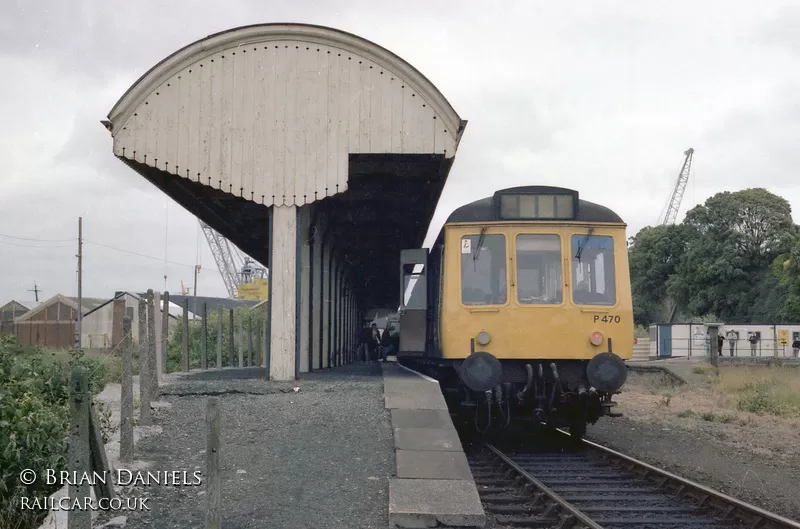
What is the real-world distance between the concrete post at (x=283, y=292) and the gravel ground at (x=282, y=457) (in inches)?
47.7

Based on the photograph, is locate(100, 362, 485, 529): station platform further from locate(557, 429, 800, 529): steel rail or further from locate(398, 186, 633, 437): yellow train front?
locate(557, 429, 800, 529): steel rail

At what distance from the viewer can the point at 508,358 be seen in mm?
10188

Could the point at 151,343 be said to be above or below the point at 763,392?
above

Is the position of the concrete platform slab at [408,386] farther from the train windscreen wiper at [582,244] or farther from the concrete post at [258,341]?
the concrete post at [258,341]

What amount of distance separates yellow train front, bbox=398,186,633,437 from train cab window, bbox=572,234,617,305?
1 cm

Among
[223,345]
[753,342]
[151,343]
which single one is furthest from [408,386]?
[753,342]

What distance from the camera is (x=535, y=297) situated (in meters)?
10.4

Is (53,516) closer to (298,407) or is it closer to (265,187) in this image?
(298,407)

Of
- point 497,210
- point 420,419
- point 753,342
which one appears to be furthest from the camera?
point 753,342

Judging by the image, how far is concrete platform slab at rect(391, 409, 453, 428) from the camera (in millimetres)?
8492

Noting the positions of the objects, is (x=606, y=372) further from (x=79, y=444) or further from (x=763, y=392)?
(x=763, y=392)

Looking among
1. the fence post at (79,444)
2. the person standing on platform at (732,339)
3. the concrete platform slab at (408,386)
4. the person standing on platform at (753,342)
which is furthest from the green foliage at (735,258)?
the fence post at (79,444)

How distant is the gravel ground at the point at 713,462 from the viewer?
839cm

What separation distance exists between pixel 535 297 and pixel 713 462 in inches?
128
